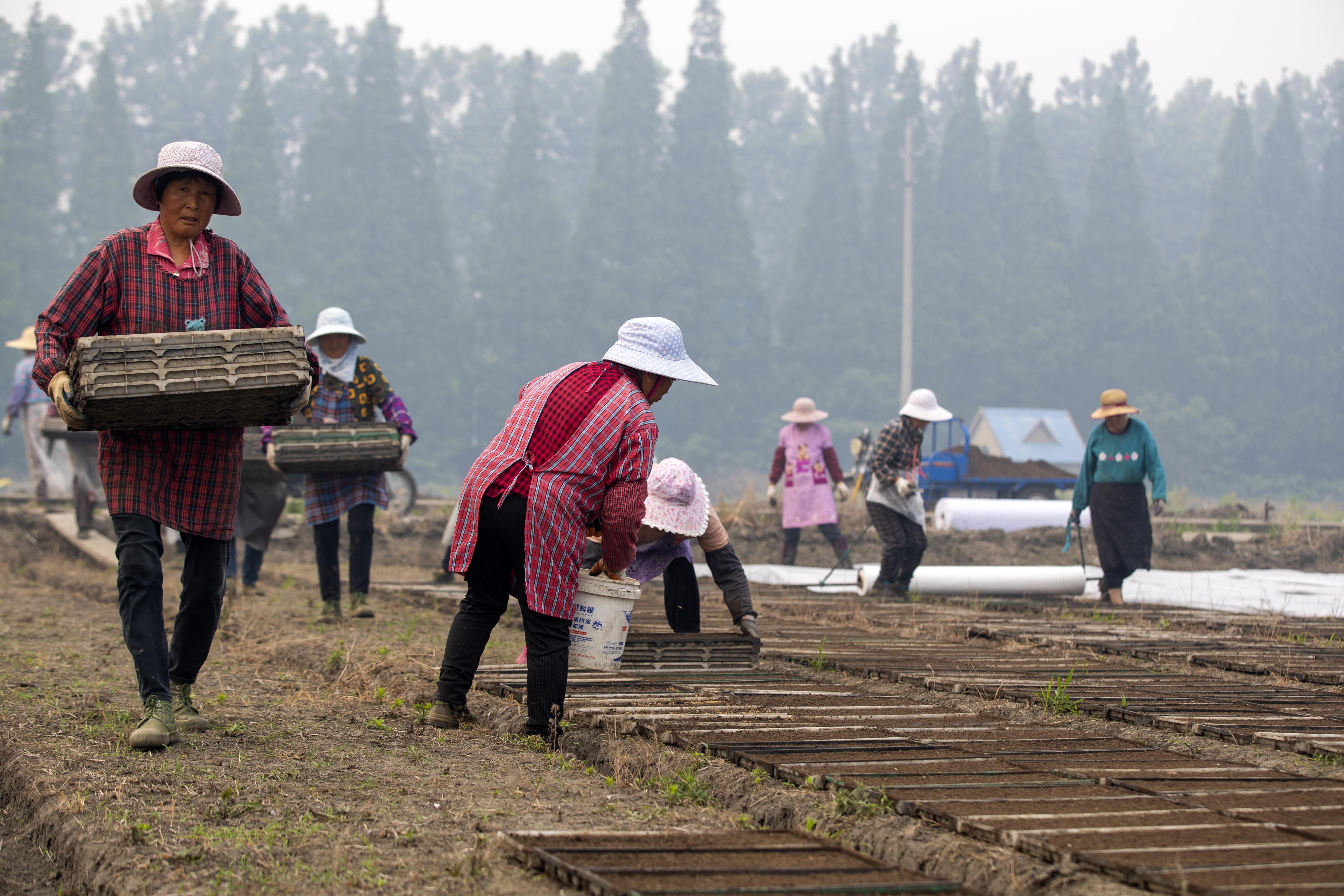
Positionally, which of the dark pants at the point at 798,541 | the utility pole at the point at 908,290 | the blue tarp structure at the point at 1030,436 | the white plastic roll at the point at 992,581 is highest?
Answer: the utility pole at the point at 908,290

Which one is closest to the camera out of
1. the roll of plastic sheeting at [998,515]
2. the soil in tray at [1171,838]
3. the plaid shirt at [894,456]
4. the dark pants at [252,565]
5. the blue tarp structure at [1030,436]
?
the soil in tray at [1171,838]

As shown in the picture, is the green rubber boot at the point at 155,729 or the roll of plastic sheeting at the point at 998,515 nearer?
the green rubber boot at the point at 155,729

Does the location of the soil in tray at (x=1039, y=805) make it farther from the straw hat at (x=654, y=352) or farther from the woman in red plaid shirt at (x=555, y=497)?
Answer: the straw hat at (x=654, y=352)

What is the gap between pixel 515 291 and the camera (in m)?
47.7

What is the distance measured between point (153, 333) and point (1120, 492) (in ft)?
24.2

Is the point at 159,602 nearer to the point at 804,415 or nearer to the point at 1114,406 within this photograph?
the point at 1114,406

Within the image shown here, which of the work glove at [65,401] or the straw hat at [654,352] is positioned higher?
the straw hat at [654,352]

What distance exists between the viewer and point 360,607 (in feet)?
25.4

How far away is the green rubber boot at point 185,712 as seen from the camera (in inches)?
167

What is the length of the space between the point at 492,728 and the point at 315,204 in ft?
152

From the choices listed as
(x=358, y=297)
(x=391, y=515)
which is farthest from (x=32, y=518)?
(x=358, y=297)

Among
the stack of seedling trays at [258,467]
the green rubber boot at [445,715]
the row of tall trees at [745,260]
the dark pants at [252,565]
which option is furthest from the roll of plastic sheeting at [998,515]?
the row of tall trees at [745,260]

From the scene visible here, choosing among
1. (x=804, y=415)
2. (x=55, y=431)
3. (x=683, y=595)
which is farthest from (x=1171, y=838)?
(x=55, y=431)

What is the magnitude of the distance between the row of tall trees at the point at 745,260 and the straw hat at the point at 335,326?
1524 inches
